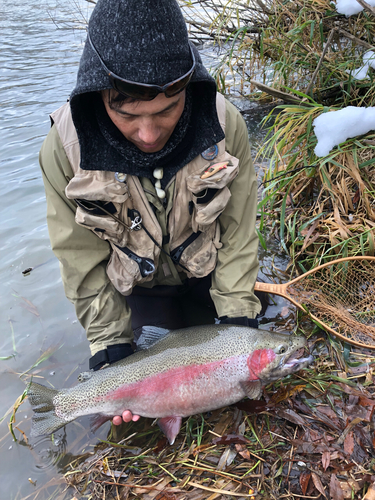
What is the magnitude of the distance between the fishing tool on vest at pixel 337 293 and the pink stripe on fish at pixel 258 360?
79 cm

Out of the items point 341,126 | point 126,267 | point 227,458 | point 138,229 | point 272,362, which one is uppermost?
point 341,126

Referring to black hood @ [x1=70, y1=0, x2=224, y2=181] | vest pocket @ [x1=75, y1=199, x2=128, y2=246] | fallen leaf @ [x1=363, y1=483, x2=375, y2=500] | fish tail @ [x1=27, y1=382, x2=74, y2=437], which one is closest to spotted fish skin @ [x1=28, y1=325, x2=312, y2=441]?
fish tail @ [x1=27, y1=382, x2=74, y2=437]

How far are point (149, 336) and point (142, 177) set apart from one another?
1078mm

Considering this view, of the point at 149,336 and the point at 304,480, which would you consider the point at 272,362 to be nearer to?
the point at 304,480

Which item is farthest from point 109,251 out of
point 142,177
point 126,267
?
point 142,177

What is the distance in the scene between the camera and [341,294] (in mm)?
3344

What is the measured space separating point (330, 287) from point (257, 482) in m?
1.72

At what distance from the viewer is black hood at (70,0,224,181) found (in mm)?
1926

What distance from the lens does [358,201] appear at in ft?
11.8

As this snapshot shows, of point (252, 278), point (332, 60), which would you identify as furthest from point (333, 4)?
point (252, 278)

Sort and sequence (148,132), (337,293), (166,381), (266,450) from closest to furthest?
(148,132), (266,450), (166,381), (337,293)

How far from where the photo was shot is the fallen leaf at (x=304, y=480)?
6.91ft

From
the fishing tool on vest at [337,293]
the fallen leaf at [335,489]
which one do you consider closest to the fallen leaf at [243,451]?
the fallen leaf at [335,489]

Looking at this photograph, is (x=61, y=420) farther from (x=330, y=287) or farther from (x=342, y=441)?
(x=330, y=287)
